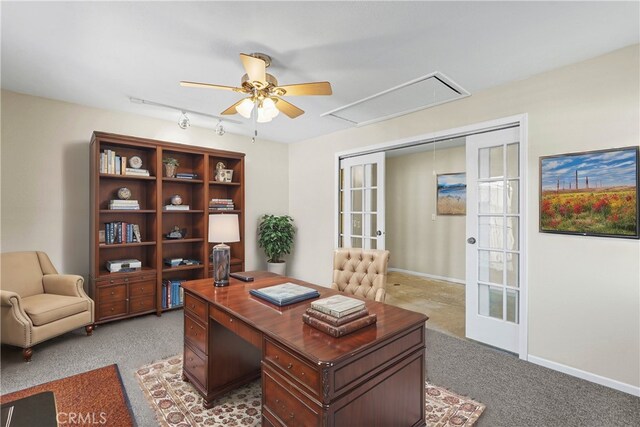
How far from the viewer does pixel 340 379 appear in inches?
48.9

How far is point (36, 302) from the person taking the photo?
2.85m

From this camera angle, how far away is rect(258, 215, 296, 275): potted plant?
487 centimetres


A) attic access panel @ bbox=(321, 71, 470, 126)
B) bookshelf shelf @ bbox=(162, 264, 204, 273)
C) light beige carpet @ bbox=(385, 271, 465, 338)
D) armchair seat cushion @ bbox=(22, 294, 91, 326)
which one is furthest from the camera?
bookshelf shelf @ bbox=(162, 264, 204, 273)

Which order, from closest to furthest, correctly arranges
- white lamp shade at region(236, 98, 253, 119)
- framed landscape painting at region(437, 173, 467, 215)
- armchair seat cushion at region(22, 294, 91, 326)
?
1. white lamp shade at region(236, 98, 253, 119)
2. armchair seat cushion at region(22, 294, 91, 326)
3. framed landscape painting at region(437, 173, 467, 215)

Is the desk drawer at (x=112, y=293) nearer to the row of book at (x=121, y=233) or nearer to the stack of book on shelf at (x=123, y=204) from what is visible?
the row of book at (x=121, y=233)

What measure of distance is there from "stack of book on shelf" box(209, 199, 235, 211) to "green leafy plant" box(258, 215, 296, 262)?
74 centimetres

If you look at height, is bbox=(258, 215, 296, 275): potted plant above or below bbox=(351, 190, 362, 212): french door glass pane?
below

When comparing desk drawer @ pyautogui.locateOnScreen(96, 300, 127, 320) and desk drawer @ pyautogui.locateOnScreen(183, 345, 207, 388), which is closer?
desk drawer @ pyautogui.locateOnScreen(183, 345, 207, 388)

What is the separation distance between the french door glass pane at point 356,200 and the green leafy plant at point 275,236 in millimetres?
1179

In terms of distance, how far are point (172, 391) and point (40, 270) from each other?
7.13 ft

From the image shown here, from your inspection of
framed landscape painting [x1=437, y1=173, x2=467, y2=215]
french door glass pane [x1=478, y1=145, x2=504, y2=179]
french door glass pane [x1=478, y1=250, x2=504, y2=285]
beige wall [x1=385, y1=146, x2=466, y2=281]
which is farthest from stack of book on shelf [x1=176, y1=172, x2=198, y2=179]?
framed landscape painting [x1=437, y1=173, x2=467, y2=215]

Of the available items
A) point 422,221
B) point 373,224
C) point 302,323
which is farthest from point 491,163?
point 422,221

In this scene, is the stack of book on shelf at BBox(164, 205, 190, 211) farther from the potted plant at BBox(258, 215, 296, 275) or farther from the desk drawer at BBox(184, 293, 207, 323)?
the desk drawer at BBox(184, 293, 207, 323)

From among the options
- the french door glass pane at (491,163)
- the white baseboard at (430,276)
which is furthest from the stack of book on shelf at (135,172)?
the white baseboard at (430,276)
